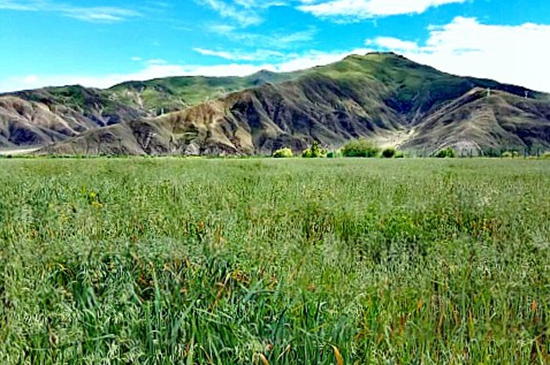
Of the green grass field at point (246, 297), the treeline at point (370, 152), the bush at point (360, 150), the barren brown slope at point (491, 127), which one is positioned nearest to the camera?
the green grass field at point (246, 297)

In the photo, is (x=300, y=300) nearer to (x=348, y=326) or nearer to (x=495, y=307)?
(x=348, y=326)

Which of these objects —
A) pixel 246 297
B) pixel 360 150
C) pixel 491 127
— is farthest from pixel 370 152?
pixel 246 297

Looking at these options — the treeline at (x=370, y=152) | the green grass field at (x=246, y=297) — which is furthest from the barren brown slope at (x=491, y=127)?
the green grass field at (x=246, y=297)

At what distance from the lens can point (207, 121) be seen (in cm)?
17450

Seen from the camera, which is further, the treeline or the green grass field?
the treeline

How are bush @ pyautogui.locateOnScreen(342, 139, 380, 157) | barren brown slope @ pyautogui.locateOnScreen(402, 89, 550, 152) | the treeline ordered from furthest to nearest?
barren brown slope @ pyautogui.locateOnScreen(402, 89, 550, 152), bush @ pyautogui.locateOnScreen(342, 139, 380, 157), the treeline

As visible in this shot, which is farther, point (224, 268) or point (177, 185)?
point (177, 185)

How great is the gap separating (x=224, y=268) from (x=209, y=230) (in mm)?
1167

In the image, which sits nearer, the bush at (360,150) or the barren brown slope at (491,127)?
the bush at (360,150)

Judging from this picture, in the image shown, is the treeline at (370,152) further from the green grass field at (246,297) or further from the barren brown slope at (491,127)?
the green grass field at (246,297)

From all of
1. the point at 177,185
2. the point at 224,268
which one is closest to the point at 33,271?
the point at 224,268

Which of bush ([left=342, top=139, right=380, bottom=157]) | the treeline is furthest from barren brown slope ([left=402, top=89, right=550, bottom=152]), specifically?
bush ([left=342, top=139, right=380, bottom=157])

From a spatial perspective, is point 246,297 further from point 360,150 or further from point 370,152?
point 360,150

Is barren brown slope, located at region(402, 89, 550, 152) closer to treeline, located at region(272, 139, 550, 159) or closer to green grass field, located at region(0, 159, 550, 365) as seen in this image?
treeline, located at region(272, 139, 550, 159)
